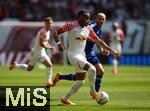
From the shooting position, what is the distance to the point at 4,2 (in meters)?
43.7

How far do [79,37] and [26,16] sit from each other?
1021 inches

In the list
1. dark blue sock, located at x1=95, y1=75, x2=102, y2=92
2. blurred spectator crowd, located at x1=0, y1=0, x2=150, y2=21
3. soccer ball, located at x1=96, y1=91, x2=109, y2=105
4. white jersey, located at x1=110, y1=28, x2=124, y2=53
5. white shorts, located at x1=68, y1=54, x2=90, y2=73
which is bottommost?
soccer ball, located at x1=96, y1=91, x2=109, y2=105

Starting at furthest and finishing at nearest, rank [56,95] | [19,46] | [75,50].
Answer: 1. [19,46]
2. [56,95]
3. [75,50]

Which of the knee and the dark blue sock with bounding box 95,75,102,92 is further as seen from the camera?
the dark blue sock with bounding box 95,75,102,92

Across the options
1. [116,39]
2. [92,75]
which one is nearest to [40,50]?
[92,75]

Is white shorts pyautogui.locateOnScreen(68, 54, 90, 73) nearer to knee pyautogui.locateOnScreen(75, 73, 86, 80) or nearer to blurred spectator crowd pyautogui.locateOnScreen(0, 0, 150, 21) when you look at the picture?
knee pyautogui.locateOnScreen(75, 73, 86, 80)

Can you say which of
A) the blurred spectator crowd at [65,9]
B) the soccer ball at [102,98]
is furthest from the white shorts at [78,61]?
the blurred spectator crowd at [65,9]

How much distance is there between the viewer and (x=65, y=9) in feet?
141

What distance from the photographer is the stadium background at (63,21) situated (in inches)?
1575

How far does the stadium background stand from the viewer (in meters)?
40.0

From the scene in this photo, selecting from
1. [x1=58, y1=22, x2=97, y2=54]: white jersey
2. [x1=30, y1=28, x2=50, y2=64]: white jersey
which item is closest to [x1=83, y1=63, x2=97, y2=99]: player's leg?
[x1=58, y1=22, x2=97, y2=54]: white jersey

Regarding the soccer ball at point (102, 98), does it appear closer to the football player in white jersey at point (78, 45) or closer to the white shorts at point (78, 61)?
the football player in white jersey at point (78, 45)

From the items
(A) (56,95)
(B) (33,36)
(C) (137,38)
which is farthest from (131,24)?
(A) (56,95)

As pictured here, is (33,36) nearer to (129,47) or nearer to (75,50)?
(129,47)
